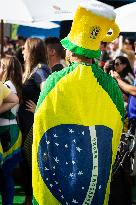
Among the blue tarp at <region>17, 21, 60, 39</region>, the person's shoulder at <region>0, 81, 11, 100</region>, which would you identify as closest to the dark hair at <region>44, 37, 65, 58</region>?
the person's shoulder at <region>0, 81, 11, 100</region>

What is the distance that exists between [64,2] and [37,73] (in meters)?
1.29

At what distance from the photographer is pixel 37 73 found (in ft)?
16.1

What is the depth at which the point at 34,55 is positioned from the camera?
5055mm

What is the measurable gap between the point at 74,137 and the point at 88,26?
63 centimetres

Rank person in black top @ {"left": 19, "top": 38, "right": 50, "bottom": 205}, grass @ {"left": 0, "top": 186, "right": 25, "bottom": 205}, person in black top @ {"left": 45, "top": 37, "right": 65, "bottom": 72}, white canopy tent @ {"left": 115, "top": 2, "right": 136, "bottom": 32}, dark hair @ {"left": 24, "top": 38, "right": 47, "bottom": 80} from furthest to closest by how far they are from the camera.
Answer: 1. grass @ {"left": 0, "top": 186, "right": 25, "bottom": 205}
2. person in black top @ {"left": 45, "top": 37, "right": 65, "bottom": 72}
3. white canopy tent @ {"left": 115, "top": 2, "right": 136, "bottom": 32}
4. dark hair @ {"left": 24, "top": 38, "right": 47, "bottom": 80}
5. person in black top @ {"left": 19, "top": 38, "right": 50, "bottom": 205}

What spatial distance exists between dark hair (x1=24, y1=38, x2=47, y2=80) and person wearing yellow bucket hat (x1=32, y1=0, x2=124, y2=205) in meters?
2.00

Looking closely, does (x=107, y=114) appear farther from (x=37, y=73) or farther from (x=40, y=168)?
(x=37, y=73)

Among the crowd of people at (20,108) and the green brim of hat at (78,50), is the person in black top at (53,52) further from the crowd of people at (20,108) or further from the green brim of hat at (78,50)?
the green brim of hat at (78,50)

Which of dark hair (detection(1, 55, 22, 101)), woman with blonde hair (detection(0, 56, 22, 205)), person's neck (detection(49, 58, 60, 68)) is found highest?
person's neck (detection(49, 58, 60, 68))

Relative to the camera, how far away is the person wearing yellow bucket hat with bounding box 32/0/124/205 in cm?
297

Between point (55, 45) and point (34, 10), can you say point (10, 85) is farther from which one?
point (34, 10)

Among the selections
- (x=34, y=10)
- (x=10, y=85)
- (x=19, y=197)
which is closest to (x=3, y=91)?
(x=10, y=85)

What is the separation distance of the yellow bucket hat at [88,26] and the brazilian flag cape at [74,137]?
0.10 metres

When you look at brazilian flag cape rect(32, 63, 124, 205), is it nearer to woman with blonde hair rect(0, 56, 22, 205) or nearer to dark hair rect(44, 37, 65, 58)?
woman with blonde hair rect(0, 56, 22, 205)
